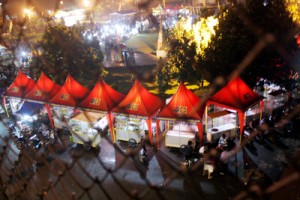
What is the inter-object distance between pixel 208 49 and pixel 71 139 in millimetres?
7480

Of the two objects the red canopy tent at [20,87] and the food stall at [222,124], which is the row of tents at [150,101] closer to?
the food stall at [222,124]

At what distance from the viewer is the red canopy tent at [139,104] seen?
10320mm

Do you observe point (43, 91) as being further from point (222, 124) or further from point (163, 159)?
point (222, 124)

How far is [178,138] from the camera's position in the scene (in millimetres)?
10680

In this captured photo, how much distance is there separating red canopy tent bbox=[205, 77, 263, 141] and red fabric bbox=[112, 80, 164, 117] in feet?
7.48

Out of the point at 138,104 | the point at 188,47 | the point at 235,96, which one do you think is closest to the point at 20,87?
the point at 138,104

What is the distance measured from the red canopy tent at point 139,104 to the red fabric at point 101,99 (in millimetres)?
380

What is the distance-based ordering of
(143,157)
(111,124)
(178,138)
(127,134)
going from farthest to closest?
(127,134)
(111,124)
(178,138)
(143,157)

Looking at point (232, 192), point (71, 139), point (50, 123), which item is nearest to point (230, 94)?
point (232, 192)

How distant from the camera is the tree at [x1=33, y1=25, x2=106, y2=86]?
599 inches

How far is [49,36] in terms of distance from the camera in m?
15.3

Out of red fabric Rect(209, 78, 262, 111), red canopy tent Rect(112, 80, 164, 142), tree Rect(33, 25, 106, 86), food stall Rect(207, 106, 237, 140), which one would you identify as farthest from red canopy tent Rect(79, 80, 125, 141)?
tree Rect(33, 25, 106, 86)

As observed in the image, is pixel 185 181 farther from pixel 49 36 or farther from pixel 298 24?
pixel 49 36

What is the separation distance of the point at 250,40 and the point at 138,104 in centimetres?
523
